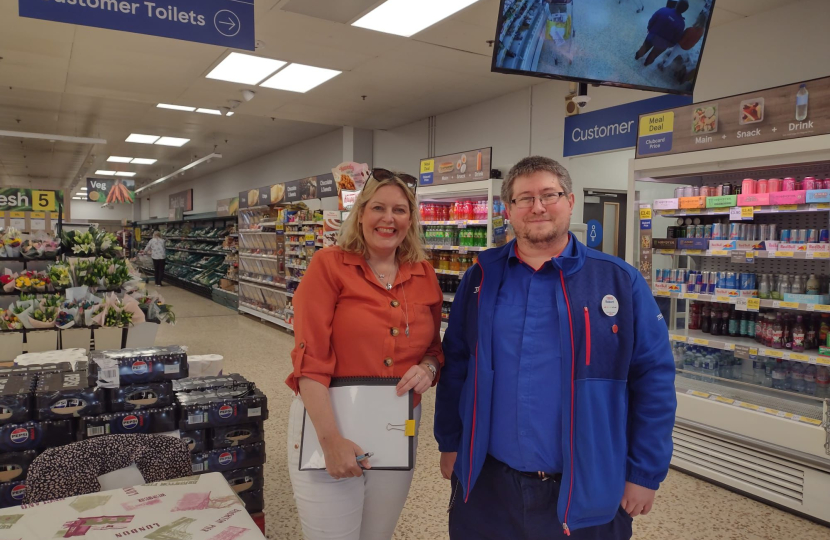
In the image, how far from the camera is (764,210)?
359 centimetres

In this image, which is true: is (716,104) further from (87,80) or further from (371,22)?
(87,80)

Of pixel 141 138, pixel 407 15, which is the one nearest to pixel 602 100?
pixel 407 15

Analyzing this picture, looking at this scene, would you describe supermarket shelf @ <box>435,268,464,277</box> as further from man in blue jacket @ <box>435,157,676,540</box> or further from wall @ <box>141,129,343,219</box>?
wall @ <box>141,129,343,219</box>

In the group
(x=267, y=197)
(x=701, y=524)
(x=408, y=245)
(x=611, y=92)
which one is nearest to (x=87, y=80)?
(x=267, y=197)

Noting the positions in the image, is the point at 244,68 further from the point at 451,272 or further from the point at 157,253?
the point at 157,253

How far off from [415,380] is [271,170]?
43.5 feet

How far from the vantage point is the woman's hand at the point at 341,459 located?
5.44ft

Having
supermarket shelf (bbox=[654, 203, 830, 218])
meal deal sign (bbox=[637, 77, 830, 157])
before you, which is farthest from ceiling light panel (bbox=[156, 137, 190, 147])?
supermarket shelf (bbox=[654, 203, 830, 218])

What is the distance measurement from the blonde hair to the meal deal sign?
2677mm

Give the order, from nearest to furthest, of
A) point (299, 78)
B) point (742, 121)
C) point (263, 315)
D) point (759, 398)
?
point (742, 121), point (759, 398), point (299, 78), point (263, 315)

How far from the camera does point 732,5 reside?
15.4 feet

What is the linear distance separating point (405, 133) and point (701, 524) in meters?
7.66

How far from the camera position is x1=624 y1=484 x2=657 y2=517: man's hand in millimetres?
1702

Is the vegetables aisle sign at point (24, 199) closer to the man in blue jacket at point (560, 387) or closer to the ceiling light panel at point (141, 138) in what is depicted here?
the ceiling light panel at point (141, 138)
